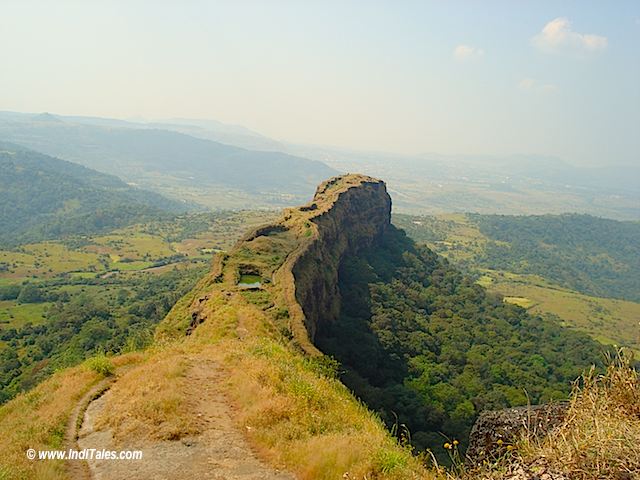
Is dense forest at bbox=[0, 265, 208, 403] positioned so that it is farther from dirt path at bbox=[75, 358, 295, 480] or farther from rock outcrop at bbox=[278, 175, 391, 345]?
rock outcrop at bbox=[278, 175, 391, 345]

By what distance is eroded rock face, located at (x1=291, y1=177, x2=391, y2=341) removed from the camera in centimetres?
3928

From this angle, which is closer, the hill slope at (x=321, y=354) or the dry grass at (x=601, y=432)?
the dry grass at (x=601, y=432)

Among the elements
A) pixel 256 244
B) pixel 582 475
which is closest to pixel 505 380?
pixel 256 244

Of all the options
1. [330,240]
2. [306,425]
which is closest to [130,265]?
[330,240]

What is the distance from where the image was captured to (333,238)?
58.5 meters

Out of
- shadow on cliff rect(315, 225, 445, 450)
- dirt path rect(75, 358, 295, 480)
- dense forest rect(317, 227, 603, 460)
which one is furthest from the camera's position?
dense forest rect(317, 227, 603, 460)

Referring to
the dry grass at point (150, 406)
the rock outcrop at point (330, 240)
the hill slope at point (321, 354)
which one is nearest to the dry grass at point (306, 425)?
the hill slope at point (321, 354)

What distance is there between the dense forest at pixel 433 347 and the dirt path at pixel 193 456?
55.0 feet

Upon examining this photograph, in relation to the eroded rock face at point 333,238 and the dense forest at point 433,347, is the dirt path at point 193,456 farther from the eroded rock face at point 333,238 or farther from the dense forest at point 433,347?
the eroded rock face at point 333,238

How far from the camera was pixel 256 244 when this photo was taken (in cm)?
4488

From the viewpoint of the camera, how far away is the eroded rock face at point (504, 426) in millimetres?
9141

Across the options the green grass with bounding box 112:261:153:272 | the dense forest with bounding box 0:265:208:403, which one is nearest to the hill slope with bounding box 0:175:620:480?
the dense forest with bounding box 0:265:208:403

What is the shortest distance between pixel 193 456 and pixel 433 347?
45208mm

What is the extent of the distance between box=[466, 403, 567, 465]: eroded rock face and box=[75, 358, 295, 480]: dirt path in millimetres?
4235
